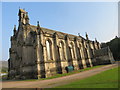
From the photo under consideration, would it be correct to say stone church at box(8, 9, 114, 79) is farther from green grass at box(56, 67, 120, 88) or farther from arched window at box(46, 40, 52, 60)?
green grass at box(56, 67, 120, 88)

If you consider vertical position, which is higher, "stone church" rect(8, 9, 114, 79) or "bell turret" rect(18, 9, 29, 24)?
"bell turret" rect(18, 9, 29, 24)

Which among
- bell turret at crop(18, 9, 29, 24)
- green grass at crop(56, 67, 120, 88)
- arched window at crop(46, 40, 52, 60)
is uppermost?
bell turret at crop(18, 9, 29, 24)

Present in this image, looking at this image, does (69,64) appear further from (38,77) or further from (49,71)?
(38,77)

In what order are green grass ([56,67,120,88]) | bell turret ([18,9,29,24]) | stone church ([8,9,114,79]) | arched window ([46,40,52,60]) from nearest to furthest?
green grass ([56,67,120,88]) → stone church ([8,9,114,79]) → arched window ([46,40,52,60]) → bell turret ([18,9,29,24])

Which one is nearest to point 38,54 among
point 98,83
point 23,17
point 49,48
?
point 49,48

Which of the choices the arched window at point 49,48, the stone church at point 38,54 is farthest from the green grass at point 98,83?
the arched window at point 49,48

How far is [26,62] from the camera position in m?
25.4

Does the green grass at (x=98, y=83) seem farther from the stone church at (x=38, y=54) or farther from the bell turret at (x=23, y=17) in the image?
the bell turret at (x=23, y=17)

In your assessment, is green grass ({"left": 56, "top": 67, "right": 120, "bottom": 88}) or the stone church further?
the stone church

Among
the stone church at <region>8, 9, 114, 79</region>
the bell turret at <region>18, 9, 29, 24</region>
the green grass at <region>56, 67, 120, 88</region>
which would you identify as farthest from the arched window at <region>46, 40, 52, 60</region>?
the green grass at <region>56, 67, 120, 88</region>

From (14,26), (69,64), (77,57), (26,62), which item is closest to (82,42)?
A: (77,57)

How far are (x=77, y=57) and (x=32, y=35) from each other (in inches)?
731

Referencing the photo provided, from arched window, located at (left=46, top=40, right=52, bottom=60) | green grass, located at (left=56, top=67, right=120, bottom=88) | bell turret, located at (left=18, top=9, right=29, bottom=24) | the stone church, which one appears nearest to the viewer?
green grass, located at (left=56, top=67, right=120, bottom=88)

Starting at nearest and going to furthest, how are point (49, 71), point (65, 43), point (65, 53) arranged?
point (49, 71) < point (65, 53) < point (65, 43)
